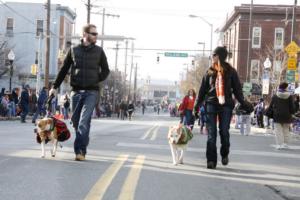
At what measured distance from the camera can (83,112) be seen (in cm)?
989

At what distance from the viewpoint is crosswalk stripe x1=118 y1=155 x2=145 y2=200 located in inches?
276

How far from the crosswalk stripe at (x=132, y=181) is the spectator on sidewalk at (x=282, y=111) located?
7162 millimetres

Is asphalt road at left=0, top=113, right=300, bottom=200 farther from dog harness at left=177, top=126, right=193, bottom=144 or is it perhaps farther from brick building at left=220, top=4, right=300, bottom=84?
brick building at left=220, top=4, right=300, bottom=84

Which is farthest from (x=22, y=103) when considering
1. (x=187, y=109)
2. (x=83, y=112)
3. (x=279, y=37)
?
(x=279, y=37)

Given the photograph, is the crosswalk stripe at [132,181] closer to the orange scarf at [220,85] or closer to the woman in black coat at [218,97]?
the woman in black coat at [218,97]

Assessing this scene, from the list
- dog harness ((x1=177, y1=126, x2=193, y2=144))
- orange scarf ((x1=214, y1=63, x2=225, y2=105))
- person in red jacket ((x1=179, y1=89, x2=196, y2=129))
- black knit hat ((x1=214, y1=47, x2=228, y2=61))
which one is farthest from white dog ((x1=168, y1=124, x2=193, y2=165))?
person in red jacket ((x1=179, y1=89, x2=196, y2=129))

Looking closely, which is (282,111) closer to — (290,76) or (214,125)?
(214,125)

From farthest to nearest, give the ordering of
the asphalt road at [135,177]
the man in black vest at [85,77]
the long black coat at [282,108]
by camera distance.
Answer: the long black coat at [282,108]
the man in black vest at [85,77]
the asphalt road at [135,177]

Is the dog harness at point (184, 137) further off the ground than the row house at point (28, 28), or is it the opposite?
the row house at point (28, 28)

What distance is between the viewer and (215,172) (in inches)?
377

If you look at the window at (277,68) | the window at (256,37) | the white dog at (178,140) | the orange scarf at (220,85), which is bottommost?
the white dog at (178,140)

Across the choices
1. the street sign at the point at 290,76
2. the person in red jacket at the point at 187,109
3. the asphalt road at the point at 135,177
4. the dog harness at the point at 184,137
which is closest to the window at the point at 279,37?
the street sign at the point at 290,76

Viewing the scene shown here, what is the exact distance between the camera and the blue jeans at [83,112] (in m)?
9.83

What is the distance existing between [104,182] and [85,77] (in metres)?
2.48
